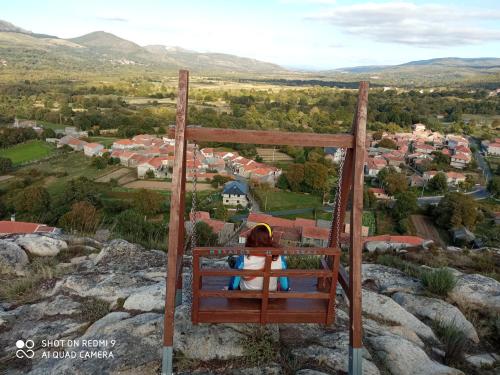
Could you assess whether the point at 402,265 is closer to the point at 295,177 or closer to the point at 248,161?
the point at 295,177

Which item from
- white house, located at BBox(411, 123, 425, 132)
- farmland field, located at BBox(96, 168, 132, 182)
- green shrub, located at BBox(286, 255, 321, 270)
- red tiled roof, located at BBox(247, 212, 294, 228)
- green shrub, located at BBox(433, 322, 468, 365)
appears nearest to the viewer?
green shrub, located at BBox(433, 322, 468, 365)

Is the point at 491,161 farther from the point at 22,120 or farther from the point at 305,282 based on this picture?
the point at 22,120

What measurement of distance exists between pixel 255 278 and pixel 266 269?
1.43ft

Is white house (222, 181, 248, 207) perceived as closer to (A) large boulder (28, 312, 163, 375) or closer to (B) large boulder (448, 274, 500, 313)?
(B) large boulder (448, 274, 500, 313)

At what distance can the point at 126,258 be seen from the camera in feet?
20.6

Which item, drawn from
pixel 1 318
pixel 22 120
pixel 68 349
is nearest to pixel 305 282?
pixel 68 349

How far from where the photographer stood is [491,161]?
52.7 metres

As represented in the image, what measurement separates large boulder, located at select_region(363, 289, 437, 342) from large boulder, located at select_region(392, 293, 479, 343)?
359 mm

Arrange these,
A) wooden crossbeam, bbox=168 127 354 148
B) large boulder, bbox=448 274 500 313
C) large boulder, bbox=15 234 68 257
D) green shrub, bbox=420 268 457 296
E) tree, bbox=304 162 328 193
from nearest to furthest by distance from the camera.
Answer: wooden crossbeam, bbox=168 127 354 148
large boulder, bbox=448 274 500 313
green shrub, bbox=420 268 457 296
large boulder, bbox=15 234 68 257
tree, bbox=304 162 328 193

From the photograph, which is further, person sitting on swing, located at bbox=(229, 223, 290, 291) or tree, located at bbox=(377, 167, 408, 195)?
tree, located at bbox=(377, 167, 408, 195)

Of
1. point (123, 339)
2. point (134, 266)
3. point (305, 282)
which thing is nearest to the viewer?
point (123, 339)

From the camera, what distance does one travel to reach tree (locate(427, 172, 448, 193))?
1588 inches

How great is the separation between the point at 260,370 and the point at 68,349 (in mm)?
1850

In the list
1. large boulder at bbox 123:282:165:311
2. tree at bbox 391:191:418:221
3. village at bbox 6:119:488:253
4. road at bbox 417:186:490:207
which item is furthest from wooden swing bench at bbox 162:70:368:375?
road at bbox 417:186:490:207
